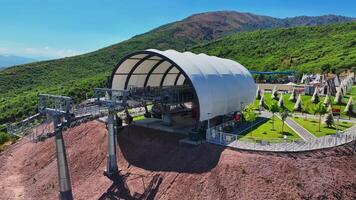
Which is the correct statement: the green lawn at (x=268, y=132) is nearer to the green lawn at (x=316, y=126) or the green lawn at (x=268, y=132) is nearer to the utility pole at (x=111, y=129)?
the green lawn at (x=316, y=126)

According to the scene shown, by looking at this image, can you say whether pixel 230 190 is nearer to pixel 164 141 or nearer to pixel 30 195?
pixel 164 141

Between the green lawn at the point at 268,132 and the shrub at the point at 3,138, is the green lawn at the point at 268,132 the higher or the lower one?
the higher one

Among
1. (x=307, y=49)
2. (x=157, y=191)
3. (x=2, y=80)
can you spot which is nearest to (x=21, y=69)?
(x=2, y=80)

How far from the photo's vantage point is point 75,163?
3697cm

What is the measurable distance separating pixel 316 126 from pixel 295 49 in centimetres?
8453

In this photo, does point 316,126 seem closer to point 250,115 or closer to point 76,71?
point 250,115

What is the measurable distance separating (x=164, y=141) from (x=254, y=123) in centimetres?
1263

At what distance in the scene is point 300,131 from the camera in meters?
37.8

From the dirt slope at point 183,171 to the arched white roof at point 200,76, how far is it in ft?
18.5

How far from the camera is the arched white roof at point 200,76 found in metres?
35.2

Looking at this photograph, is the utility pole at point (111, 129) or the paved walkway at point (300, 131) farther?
the paved walkway at point (300, 131)

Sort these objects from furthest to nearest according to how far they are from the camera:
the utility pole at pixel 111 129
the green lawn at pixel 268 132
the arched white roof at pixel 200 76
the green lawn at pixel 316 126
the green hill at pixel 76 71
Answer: the green hill at pixel 76 71, the green lawn at pixel 316 126, the green lawn at pixel 268 132, the arched white roof at pixel 200 76, the utility pole at pixel 111 129

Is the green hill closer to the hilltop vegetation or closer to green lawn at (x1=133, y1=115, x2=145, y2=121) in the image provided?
the hilltop vegetation

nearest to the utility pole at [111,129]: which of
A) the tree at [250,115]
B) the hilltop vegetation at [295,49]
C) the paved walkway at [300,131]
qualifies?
the tree at [250,115]
